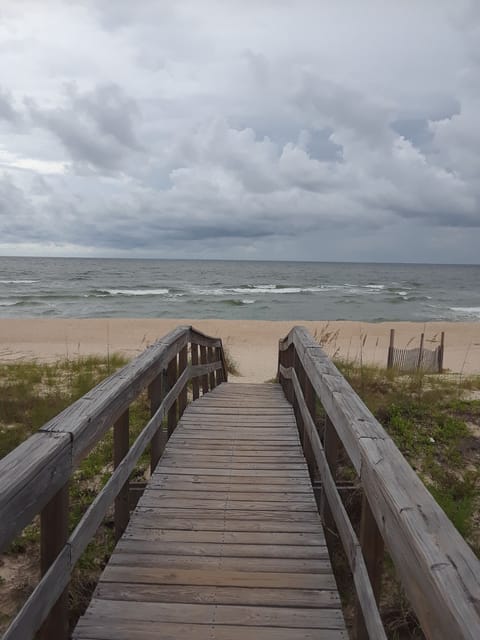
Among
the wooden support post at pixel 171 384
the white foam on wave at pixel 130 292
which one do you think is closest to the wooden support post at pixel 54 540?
the wooden support post at pixel 171 384

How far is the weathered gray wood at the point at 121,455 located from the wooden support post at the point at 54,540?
0.92 meters

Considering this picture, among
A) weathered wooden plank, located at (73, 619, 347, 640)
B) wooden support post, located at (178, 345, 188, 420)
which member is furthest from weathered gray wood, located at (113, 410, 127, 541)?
wooden support post, located at (178, 345, 188, 420)

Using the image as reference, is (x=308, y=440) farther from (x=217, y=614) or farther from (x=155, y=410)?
(x=217, y=614)

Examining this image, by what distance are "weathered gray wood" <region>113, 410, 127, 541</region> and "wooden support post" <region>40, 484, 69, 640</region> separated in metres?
0.92

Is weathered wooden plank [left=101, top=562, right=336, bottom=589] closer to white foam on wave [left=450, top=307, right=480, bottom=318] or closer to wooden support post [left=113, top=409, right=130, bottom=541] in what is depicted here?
wooden support post [left=113, top=409, right=130, bottom=541]

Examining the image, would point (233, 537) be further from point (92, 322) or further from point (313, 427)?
point (92, 322)

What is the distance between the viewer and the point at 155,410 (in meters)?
3.70

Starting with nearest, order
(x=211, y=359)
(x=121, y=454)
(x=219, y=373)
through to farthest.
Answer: (x=121, y=454), (x=211, y=359), (x=219, y=373)

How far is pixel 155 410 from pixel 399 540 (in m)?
2.58

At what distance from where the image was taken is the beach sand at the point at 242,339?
15156 millimetres

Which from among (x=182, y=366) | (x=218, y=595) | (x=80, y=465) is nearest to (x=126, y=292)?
(x=182, y=366)

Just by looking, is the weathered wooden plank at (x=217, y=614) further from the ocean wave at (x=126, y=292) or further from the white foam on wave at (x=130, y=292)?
the white foam on wave at (x=130, y=292)

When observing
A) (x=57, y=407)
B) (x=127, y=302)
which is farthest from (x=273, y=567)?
(x=127, y=302)

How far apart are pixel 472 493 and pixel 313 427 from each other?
1.75m
